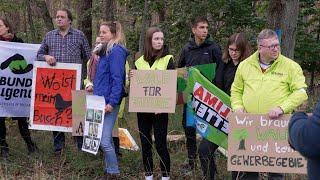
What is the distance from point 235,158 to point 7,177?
9.23ft

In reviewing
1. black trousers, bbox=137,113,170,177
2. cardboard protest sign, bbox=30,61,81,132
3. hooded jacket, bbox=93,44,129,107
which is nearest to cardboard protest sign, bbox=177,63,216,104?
black trousers, bbox=137,113,170,177

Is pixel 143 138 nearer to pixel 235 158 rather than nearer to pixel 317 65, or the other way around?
pixel 235 158

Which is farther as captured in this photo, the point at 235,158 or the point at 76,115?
the point at 76,115

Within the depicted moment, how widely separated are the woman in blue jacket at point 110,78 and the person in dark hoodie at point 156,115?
0.25 metres

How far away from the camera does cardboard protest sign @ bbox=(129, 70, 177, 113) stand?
19.7ft

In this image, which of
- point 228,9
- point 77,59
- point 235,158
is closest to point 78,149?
point 77,59

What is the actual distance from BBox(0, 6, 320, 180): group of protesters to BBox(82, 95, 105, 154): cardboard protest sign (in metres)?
0.07

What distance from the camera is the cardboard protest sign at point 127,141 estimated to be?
25.3ft

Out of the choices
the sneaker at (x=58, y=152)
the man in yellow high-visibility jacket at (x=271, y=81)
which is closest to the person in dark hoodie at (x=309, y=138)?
the man in yellow high-visibility jacket at (x=271, y=81)

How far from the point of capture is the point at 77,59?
23.4 ft

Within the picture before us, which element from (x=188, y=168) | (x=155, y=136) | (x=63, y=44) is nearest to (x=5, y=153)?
(x=63, y=44)

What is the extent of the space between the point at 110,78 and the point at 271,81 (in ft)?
6.60

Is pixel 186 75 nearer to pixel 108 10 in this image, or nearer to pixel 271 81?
pixel 271 81

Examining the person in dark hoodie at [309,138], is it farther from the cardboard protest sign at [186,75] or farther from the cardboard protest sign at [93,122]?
the cardboard protest sign at [93,122]
